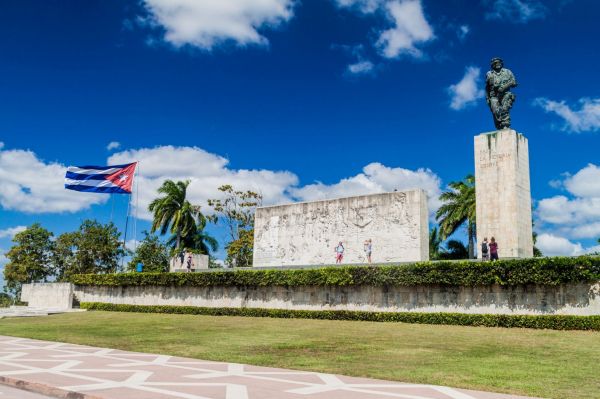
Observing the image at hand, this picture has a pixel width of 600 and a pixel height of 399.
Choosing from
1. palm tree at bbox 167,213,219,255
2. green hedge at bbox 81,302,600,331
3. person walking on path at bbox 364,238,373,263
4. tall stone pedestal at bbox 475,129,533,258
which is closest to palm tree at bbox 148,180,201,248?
palm tree at bbox 167,213,219,255

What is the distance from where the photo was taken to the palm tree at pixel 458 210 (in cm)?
3035

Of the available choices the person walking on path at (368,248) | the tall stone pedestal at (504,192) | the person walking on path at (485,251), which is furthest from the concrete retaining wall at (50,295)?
the tall stone pedestal at (504,192)

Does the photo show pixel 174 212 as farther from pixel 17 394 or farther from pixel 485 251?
pixel 17 394

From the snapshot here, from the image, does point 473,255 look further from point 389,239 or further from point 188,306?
point 188,306

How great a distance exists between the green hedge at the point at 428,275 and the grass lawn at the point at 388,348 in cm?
157

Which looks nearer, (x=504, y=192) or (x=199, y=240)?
(x=504, y=192)

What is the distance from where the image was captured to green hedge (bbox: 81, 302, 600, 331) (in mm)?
14086

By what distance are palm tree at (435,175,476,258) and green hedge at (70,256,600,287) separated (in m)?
14.0

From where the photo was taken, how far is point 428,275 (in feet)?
54.7

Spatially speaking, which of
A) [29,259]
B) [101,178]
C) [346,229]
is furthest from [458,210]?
[29,259]

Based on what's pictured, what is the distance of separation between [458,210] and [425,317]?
Answer: 15.5m

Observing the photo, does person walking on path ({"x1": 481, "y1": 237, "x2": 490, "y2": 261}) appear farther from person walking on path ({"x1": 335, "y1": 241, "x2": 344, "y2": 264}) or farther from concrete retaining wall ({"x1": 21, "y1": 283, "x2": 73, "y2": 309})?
concrete retaining wall ({"x1": 21, "y1": 283, "x2": 73, "y2": 309})

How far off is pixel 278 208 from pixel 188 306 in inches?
246

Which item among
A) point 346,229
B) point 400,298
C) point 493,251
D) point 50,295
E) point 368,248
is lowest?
point 50,295
